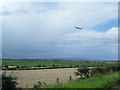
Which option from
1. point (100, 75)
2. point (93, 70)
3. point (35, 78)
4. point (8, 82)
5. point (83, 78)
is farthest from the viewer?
point (35, 78)

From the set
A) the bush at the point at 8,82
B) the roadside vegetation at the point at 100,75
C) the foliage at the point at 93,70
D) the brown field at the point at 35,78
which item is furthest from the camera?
the foliage at the point at 93,70

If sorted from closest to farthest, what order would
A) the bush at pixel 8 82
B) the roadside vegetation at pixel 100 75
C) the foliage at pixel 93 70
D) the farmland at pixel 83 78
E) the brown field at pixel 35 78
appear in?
the bush at pixel 8 82, the farmland at pixel 83 78, the roadside vegetation at pixel 100 75, the brown field at pixel 35 78, the foliage at pixel 93 70

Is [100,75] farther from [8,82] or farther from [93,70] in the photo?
[8,82]

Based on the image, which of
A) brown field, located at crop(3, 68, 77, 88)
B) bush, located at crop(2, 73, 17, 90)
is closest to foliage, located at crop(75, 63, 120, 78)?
brown field, located at crop(3, 68, 77, 88)

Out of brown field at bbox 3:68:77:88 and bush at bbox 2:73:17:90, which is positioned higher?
bush at bbox 2:73:17:90

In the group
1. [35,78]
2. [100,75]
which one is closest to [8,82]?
[100,75]

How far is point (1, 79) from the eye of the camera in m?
11.5

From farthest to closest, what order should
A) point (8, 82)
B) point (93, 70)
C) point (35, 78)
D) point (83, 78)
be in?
point (35, 78), point (93, 70), point (83, 78), point (8, 82)

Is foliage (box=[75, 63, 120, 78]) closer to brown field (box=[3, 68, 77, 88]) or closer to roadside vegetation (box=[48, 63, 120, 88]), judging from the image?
roadside vegetation (box=[48, 63, 120, 88])

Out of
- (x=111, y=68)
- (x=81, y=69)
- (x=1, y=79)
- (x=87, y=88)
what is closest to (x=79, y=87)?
(x=87, y=88)

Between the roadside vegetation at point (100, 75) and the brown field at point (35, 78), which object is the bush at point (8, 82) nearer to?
the brown field at point (35, 78)

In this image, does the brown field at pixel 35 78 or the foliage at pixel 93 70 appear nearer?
the brown field at pixel 35 78

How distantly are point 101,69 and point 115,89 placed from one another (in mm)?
11436

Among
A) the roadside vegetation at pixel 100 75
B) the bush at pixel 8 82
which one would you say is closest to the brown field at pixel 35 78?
the bush at pixel 8 82
